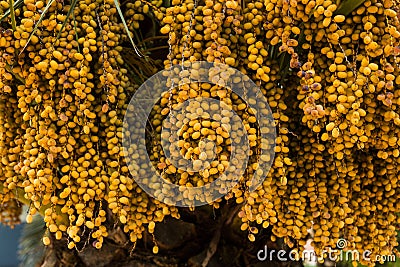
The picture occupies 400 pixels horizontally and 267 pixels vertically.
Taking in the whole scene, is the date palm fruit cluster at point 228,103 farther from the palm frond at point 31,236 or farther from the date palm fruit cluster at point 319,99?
the palm frond at point 31,236

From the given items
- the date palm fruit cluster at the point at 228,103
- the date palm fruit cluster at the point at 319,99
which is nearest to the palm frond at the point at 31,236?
the date palm fruit cluster at the point at 228,103

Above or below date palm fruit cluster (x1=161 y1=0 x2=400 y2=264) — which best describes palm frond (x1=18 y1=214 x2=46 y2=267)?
below

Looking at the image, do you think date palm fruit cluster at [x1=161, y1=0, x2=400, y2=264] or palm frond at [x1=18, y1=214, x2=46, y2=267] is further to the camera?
palm frond at [x1=18, y1=214, x2=46, y2=267]

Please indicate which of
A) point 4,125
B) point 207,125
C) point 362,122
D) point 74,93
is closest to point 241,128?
point 207,125

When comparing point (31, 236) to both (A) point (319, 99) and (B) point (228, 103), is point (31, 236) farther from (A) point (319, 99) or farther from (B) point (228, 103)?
(A) point (319, 99)

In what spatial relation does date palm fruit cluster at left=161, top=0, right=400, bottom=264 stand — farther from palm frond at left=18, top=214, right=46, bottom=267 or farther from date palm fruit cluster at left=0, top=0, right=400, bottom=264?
Answer: palm frond at left=18, top=214, right=46, bottom=267

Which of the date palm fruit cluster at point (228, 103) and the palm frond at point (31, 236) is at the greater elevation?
the date palm fruit cluster at point (228, 103)

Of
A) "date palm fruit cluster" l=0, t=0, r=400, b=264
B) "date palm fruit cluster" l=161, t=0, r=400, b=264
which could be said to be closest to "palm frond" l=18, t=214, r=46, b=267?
"date palm fruit cluster" l=0, t=0, r=400, b=264

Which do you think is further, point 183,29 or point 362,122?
point 183,29

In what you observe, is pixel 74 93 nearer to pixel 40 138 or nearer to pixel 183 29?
pixel 40 138
